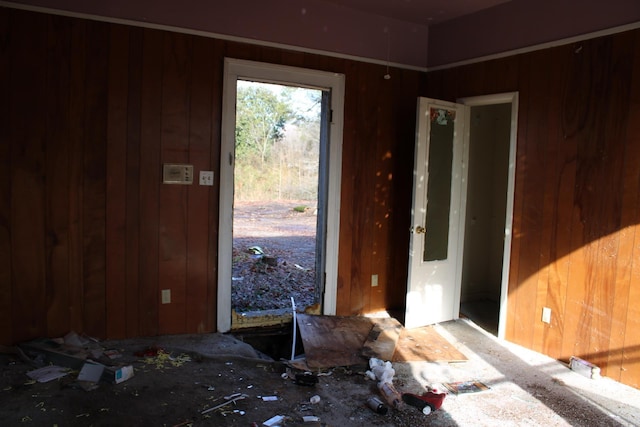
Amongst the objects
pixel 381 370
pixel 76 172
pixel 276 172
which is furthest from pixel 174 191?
pixel 276 172

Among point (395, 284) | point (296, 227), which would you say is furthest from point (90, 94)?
point (296, 227)

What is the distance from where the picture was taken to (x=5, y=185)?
3180 mm

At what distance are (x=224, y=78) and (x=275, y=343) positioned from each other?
2271mm

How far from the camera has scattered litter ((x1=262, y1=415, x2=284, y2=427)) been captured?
2.54 meters

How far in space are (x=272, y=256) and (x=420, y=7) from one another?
399 centimetres

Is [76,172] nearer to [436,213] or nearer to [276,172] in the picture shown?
[436,213]

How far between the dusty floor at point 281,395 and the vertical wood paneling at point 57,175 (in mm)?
448

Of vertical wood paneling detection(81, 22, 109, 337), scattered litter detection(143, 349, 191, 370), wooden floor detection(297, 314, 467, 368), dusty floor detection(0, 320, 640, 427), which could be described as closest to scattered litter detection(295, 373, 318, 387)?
dusty floor detection(0, 320, 640, 427)

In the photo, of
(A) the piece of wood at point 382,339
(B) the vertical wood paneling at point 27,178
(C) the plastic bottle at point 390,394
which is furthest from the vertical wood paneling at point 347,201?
(B) the vertical wood paneling at point 27,178

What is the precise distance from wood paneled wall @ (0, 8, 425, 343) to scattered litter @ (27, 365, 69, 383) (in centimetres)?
42

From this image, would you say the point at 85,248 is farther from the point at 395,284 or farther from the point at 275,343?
the point at 395,284

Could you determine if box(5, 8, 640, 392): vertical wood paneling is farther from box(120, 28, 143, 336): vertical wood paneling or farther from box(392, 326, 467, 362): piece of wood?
box(392, 326, 467, 362): piece of wood

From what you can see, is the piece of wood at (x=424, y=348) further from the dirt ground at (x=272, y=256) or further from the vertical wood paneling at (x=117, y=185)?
the vertical wood paneling at (x=117, y=185)

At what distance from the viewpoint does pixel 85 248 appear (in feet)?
11.2
